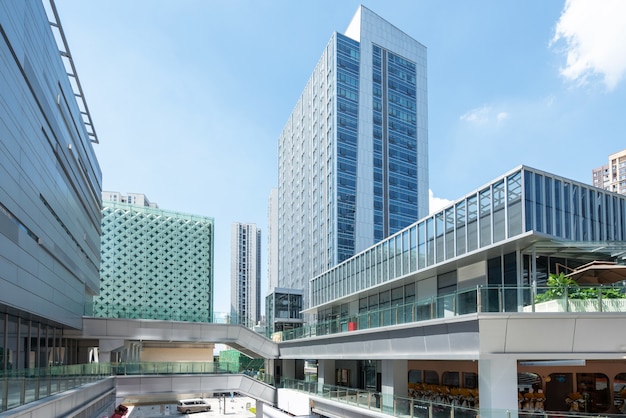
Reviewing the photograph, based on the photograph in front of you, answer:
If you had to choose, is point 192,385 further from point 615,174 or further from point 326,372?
point 615,174

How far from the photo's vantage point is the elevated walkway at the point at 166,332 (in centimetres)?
3466

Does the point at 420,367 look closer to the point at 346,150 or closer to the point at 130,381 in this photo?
the point at 130,381

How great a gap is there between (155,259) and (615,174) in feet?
312

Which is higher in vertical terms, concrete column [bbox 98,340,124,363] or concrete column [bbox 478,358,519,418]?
concrete column [bbox 478,358,519,418]

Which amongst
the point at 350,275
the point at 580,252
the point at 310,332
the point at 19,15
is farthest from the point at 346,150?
the point at 19,15

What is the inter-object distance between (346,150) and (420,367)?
169 ft

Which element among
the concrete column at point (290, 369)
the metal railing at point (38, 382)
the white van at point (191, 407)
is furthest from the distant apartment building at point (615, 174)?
the metal railing at point (38, 382)

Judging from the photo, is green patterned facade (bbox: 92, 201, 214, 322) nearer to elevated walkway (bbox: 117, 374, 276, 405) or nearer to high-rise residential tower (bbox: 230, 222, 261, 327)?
elevated walkway (bbox: 117, 374, 276, 405)

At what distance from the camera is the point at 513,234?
70.5ft

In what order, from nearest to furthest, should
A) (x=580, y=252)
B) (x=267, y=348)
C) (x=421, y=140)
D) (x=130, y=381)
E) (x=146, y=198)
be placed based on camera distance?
1. (x=580, y=252)
2. (x=130, y=381)
3. (x=267, y=348)
4. (x=421, y=140)
5. (x=146, y=198)

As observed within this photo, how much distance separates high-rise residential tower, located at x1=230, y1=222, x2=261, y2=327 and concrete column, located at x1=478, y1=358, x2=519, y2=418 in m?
160

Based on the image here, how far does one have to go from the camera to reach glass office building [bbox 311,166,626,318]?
2134cm

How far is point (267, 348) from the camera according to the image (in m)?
40.7

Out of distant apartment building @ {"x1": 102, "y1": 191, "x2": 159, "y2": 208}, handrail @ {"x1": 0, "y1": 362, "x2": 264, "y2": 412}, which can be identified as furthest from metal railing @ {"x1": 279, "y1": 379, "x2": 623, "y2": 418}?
distant apartment building @ {"x1": 102, "y1": 191, "x2": 159, "y2": 208}
